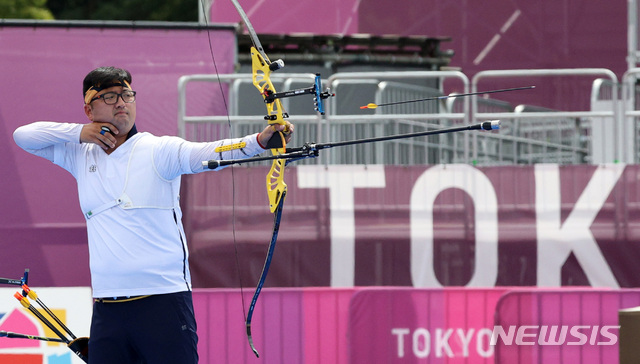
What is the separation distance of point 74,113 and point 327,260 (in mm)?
2752

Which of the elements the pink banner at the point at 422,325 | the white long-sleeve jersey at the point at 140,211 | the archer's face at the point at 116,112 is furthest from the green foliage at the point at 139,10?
the white long-sleeve jersey at the point at 140,211

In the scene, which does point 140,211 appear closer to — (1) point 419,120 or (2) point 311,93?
(2) point 311,93

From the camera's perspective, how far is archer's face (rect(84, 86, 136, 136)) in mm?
4625

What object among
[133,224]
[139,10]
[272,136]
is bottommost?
[133,224]

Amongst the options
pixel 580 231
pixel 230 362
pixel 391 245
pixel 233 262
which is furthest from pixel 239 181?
pixel 580 231

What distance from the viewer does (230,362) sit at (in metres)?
7.28

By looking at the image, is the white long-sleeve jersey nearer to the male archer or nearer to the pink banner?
the male archer

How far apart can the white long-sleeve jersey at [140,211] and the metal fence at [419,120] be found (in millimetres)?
3795

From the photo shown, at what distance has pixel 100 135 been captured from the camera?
4.57 m

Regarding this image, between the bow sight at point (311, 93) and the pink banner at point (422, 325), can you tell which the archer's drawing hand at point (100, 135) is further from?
the pink banner at point (422, 325)

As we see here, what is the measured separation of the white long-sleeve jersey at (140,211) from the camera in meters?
4.45

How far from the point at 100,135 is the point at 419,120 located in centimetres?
513

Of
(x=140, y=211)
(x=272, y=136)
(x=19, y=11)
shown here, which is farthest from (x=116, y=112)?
(x=19, y=11)

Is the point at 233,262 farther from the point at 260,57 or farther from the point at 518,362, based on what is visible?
the point at 260,57
